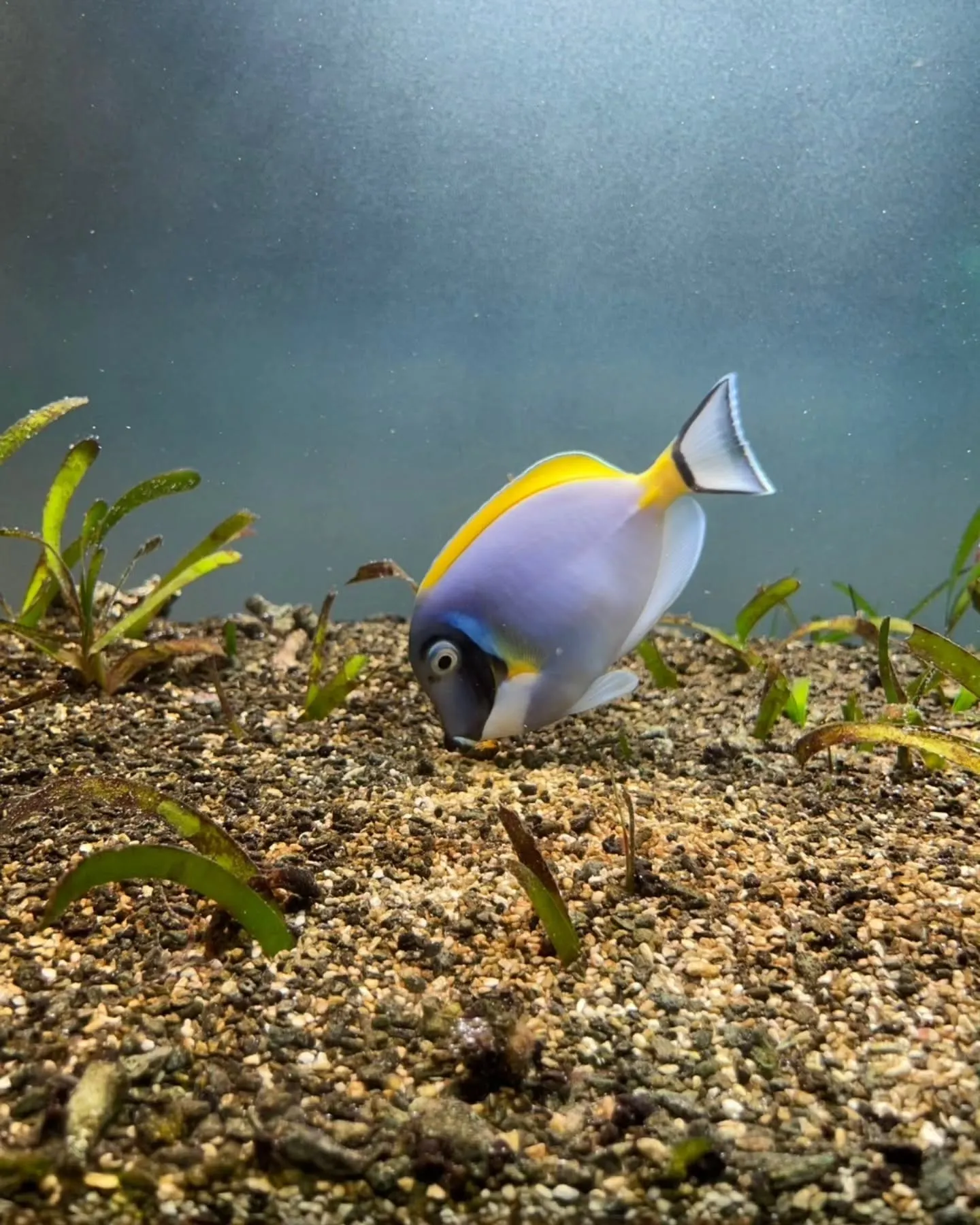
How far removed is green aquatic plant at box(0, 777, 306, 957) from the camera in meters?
1.40

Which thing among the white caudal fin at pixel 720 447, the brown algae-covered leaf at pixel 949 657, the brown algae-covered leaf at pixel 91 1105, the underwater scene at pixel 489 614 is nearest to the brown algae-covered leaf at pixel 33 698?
the underwater scene at pixel 489 614

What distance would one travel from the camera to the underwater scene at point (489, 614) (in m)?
1.22

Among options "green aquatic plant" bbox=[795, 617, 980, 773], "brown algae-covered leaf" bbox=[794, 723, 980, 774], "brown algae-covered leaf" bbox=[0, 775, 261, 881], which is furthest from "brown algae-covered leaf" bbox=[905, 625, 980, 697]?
"brown algae-covered leaf" bbox=[0, 775, 261, 881]

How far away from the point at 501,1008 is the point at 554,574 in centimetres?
76

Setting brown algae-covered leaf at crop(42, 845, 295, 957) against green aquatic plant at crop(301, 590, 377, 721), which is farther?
green aquatic plant at crop(301, 590, 377, 721)

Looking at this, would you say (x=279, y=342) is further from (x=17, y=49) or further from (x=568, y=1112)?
(x=568, y=1112)

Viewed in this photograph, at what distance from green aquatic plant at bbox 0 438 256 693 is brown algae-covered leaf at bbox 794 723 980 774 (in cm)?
200

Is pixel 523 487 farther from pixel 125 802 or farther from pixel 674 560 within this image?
pixel 125 802

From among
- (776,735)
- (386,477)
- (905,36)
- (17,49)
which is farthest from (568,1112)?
(905,36)

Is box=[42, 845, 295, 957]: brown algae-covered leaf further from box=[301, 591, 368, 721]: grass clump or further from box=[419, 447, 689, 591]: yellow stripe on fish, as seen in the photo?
box=[301, 591, 368, 721]: grass clump

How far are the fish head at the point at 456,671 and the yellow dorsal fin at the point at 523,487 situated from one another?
89 mm

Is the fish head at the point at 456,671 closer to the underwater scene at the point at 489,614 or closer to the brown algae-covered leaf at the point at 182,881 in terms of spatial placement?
the underwater scene at the point at 489,614

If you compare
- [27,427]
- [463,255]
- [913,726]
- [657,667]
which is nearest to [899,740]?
[913,726]

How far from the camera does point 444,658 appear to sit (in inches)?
64.4
